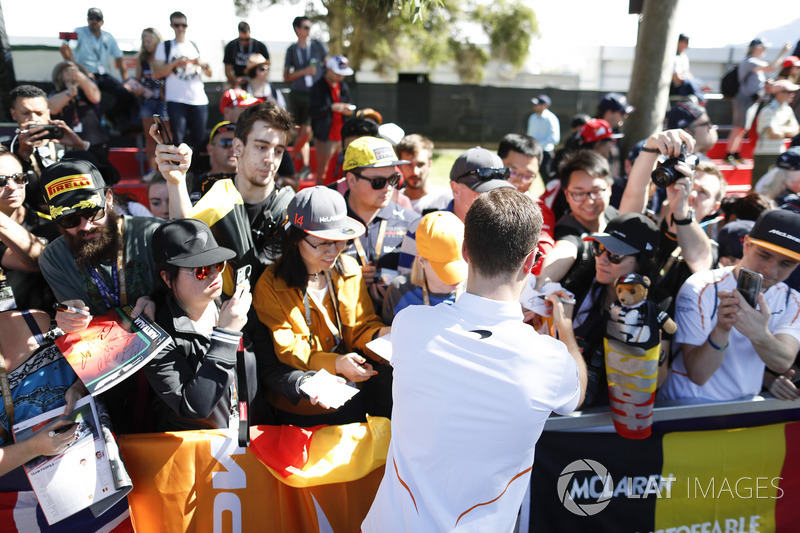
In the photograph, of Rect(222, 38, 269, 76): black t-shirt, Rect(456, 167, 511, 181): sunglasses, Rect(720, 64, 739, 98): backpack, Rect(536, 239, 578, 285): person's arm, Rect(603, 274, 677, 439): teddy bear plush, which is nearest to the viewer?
Rect(603, 274, 677, 439): teddy bear plush

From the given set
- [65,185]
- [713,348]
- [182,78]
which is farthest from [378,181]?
[182,78]

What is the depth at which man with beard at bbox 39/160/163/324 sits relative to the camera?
9.30 ft

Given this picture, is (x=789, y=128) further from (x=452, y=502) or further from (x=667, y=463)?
(x=452, y=502)

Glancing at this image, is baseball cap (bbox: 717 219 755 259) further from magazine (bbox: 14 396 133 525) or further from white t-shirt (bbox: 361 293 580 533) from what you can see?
magazine (bbox: 14 396 133 525)

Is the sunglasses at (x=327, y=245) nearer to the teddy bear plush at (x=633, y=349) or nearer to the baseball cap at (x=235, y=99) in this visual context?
the teddy bear plush at (x=633, y=349)

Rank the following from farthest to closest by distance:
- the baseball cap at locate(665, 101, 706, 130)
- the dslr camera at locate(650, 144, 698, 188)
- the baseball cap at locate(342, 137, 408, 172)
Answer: the baseball cap at locate(665, 101, 706, 130)
the baseball cap at locate(342, 137, 408, 172)
the dslr camera at locate(650, 144, 698, 188)

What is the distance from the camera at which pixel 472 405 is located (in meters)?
1.87

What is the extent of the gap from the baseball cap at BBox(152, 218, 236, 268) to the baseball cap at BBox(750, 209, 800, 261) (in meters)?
2.91

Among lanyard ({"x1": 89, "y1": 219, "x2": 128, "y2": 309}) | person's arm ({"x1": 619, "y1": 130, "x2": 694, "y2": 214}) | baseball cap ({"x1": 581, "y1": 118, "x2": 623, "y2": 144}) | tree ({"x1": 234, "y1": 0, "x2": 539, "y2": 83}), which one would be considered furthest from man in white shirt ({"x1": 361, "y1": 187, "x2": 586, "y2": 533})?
tree ({"x1": 234, "y1": 0, "x2": 539, "y2": 83})

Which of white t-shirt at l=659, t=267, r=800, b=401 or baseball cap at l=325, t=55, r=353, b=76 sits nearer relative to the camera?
white t-shirt at l=659, t=267, r=800, b=401

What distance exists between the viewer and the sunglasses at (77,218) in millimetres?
2828

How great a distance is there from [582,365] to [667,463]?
1.00 m

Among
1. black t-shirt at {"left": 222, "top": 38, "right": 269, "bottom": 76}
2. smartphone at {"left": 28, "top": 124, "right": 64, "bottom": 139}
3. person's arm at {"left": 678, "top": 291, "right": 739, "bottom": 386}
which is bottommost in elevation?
person's arm at {"left": 678, "top": 291, "right": 739, "bottom": 386}

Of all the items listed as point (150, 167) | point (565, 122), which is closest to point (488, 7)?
point (565, 122)
